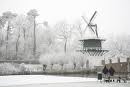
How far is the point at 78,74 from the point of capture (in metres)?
45.0

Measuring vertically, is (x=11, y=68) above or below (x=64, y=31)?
below

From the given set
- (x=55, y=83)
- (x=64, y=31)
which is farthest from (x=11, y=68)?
(x=55, y=83)

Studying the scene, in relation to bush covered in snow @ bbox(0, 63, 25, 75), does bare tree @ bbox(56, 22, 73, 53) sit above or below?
above

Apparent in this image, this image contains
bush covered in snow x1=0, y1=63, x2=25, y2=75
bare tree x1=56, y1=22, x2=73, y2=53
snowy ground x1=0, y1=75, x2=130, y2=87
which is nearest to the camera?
snowy ground x1=0, y1=75, x2=130, y2=87

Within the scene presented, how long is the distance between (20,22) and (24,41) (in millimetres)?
6205

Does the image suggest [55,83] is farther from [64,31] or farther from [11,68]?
[64,31]

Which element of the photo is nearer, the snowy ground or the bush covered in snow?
the snowy ground

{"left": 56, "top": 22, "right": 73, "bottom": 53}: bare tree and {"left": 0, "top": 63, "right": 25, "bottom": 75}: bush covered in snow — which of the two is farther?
{"left": 56, "top": 22, "right": 73, "bottom": 53}: bare tree

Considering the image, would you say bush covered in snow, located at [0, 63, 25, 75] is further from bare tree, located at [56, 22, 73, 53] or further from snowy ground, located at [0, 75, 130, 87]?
snowy ground, located at [0, 75, 130, 87]

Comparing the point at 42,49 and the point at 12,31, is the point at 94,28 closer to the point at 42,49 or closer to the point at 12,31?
the point at 42,49

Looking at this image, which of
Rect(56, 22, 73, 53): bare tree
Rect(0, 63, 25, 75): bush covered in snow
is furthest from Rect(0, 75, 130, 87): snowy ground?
Rect(56, 22, 73, 53): bare tree

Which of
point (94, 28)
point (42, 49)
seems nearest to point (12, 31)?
point (42, 49)

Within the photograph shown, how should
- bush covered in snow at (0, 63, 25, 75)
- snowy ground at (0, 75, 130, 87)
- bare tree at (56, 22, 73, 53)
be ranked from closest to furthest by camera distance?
snowy ground at (0, 75, 130, 87)
bush covered in snow at (0, 63, 25, 75)
bare tree at (56, 22, 73, 53)

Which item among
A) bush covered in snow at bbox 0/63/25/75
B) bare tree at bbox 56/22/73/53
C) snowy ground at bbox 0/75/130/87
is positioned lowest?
snowy ground at bbox 0/75/130/87
